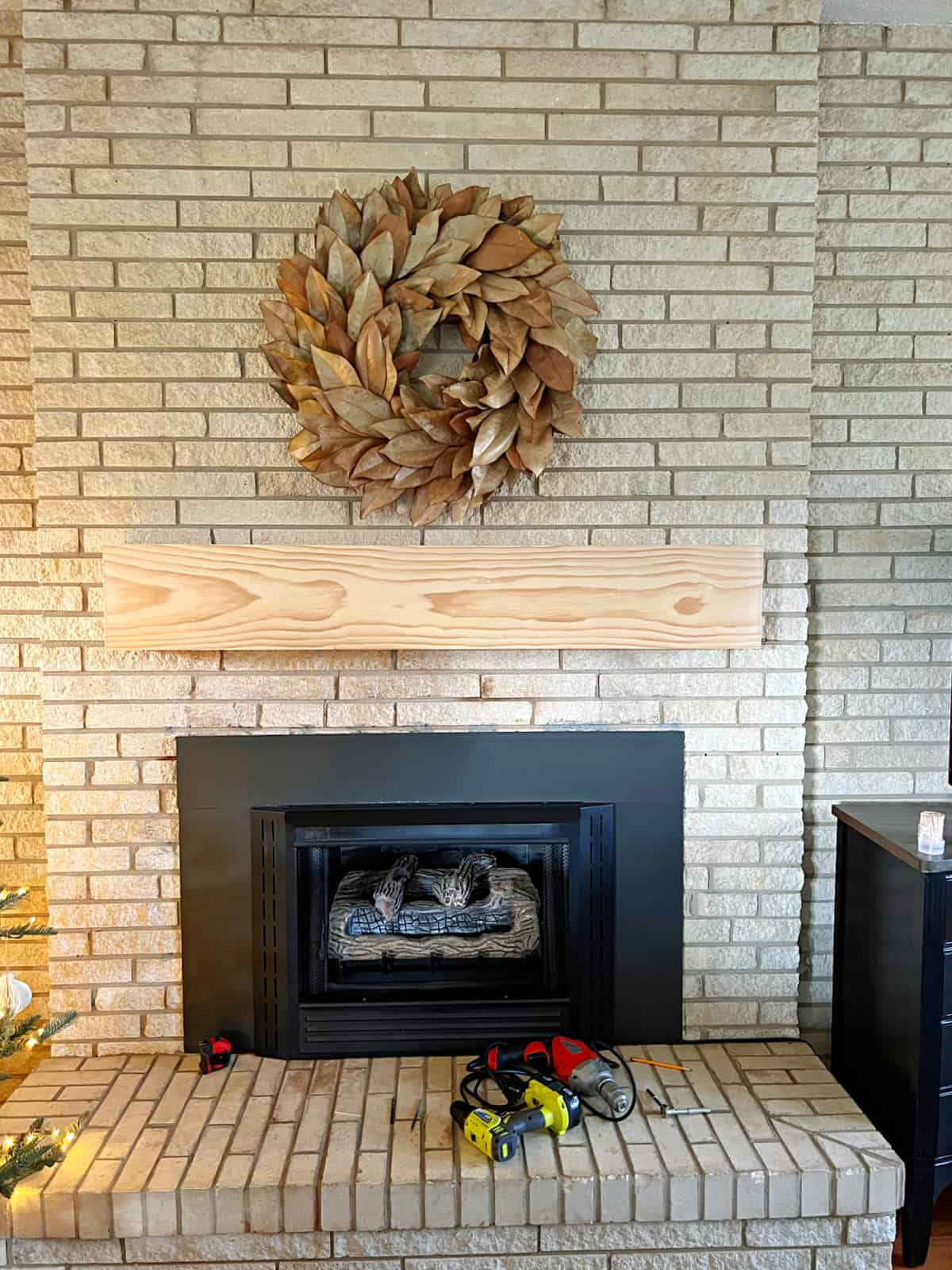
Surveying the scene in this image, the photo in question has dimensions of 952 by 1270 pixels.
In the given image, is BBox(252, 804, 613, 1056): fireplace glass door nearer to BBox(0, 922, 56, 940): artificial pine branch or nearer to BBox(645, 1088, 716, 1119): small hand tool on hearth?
BBox(645, 1088, 716, 1119): small hand tool on hearth

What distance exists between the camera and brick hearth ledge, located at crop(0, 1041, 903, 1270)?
168 cm

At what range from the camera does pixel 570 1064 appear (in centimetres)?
194

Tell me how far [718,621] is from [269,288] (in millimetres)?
1179

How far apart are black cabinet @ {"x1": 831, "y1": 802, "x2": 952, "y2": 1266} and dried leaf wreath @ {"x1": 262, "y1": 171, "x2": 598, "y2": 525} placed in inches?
43.4

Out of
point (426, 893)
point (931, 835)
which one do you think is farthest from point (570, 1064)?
point (931, 835)

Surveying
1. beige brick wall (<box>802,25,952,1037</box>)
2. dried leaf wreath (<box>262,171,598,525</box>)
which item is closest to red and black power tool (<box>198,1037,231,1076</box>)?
dried leaf wreath (<box>262,171,598,525</box>)

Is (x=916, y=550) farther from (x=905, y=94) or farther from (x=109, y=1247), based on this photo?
(x=109, y=1247)

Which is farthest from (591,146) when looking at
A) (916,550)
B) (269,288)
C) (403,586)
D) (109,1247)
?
(109,1247)

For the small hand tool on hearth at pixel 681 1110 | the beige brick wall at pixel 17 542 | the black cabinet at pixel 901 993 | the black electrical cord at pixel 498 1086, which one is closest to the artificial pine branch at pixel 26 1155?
the beige brick wall at pixel 17 542

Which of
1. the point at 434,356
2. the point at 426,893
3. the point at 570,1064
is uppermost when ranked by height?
the point at 434,356

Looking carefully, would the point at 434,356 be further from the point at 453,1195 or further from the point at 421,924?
the point at 453,1195

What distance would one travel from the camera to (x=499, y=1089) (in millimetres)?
1946

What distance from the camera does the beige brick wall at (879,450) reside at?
85.0 inches

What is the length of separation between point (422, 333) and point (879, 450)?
111 cm
